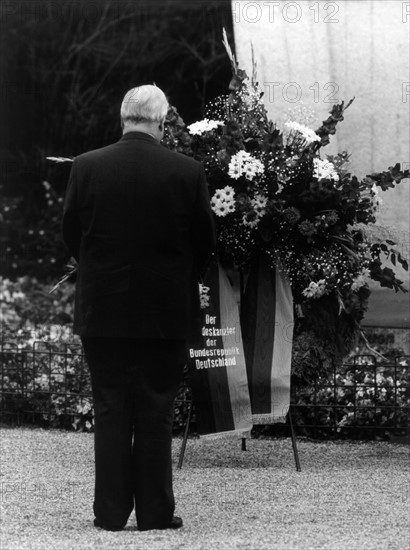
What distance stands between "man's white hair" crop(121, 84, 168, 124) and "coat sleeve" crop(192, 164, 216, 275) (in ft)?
0.90

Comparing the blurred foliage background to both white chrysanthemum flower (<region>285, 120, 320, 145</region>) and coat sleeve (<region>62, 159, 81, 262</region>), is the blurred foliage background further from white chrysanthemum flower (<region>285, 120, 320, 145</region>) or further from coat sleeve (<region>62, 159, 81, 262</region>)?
coat sleeve (<region>62, 159, 81, 262</region>)

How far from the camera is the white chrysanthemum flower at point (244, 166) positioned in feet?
19.1

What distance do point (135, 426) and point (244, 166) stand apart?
1.63 m

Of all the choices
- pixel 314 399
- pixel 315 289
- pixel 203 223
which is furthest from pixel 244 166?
pixel 314 399

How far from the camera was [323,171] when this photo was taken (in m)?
5.94

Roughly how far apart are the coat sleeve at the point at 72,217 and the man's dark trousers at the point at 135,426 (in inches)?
18.0

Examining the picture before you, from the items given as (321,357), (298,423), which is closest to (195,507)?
(321,357)

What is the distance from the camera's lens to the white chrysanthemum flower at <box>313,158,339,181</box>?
594cm

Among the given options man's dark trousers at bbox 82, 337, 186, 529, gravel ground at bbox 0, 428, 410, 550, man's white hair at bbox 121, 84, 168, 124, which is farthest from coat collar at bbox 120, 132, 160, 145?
gravel ground at bbox 0, 428, 410, 550

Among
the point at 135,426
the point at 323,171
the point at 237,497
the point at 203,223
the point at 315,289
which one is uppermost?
the point at 323,171

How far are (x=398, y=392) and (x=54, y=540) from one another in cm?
326

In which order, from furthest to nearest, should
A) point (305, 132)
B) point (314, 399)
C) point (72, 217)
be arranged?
point (314, 399), point (305, 132), point (72, 217)

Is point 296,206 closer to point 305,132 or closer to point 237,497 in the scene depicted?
point 305,132

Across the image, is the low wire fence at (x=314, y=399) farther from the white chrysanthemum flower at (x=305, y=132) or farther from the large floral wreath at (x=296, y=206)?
the white chrysanthemum flower at (x=305, y=132)
